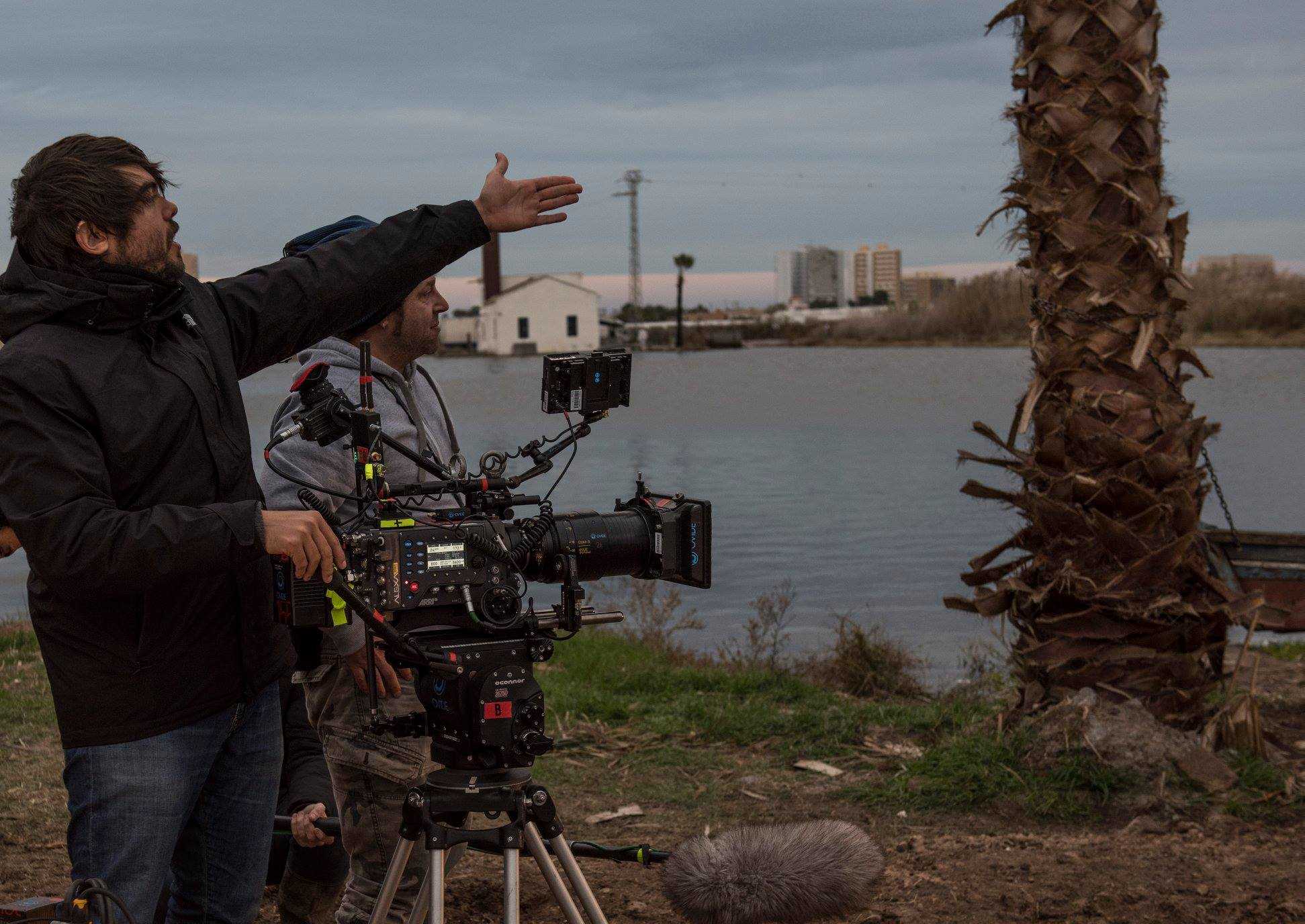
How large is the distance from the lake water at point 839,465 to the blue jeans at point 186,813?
398 centimetres

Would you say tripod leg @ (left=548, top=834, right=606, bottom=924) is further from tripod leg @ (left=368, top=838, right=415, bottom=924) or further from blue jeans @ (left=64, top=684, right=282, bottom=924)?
blue jeans @ (left=64, top=684, right=282, bottom=924)

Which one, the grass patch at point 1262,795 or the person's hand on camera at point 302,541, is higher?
the person's hand on camera at point 302,541

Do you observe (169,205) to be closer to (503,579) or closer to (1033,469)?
(503,579)

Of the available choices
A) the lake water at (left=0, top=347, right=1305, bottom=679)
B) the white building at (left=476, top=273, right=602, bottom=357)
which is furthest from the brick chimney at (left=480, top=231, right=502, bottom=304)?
the lake water at (left=0, top=347, right=1305, bottom=679)

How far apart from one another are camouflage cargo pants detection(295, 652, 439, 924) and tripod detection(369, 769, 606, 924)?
432 mm

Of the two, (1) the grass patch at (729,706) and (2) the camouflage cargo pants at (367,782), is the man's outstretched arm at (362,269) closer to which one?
(2) the camouflage cargo pants at (367,782)

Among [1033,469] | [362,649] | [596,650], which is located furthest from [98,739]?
[596,650]

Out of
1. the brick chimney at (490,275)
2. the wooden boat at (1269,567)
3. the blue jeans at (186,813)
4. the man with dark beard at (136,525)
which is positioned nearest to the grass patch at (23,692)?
the blue jeans at (186,813)

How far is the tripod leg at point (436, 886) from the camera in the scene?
2602mm

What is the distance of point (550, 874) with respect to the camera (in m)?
2.83

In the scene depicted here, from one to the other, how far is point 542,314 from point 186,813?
6227 cm

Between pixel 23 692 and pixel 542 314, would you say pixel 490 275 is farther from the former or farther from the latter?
pixel 23 692

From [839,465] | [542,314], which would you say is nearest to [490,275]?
[542,314]

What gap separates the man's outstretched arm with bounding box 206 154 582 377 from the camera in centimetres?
297
